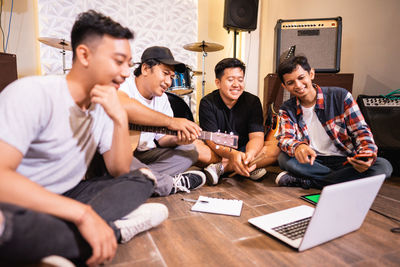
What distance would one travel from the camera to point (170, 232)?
121cm

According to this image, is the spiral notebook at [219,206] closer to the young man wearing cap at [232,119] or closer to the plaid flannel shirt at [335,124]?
the young man wearing cap at [232,119]

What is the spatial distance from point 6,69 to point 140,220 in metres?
2.06

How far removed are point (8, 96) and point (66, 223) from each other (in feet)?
1.35

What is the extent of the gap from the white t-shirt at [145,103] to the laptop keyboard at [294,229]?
104cm

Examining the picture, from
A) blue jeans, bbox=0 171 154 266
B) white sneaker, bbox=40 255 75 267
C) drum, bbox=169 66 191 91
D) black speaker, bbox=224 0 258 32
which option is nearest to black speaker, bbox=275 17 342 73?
black speaker, bbox=224 0 258 32

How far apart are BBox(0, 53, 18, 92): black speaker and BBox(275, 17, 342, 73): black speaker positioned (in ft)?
8.71

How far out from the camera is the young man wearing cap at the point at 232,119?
2081mm

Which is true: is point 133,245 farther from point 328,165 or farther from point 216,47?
point 216,47

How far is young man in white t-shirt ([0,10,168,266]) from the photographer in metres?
0.71

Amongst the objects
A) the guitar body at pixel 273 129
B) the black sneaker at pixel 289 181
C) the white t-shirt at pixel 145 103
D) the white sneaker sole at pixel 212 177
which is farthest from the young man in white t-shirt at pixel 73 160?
the guitar body at pixel 273 129

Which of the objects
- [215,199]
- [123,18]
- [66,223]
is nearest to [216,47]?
[123,18]

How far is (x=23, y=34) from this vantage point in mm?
3475

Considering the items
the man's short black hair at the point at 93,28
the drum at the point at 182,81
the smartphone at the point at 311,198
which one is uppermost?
the man's short black hair at the point at 93,28

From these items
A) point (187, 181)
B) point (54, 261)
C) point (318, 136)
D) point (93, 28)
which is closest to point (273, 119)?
point (318, 136)
